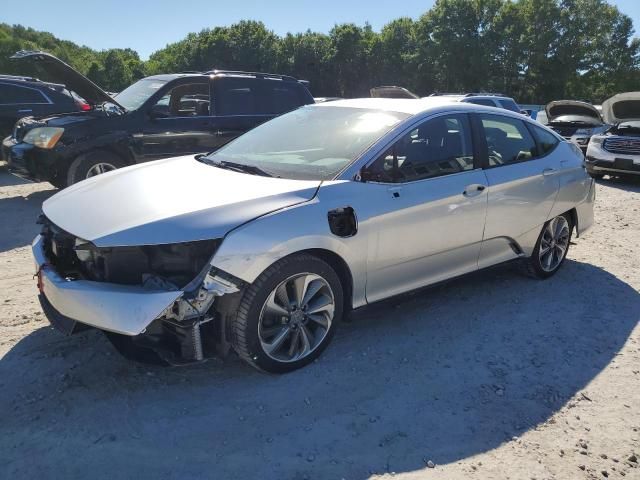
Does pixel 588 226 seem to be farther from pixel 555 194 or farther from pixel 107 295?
pixel 107 295

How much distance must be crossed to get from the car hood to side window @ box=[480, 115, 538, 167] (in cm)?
177

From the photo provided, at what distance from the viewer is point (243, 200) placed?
3.10m

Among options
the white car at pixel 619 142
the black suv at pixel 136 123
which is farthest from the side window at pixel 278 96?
the white car at pixel 619 142

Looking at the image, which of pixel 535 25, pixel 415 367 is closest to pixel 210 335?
pixel 415 367

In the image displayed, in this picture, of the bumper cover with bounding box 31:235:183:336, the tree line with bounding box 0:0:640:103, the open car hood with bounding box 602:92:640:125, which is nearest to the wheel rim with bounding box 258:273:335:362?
the bumper cover with bounding box 31:235:183:336

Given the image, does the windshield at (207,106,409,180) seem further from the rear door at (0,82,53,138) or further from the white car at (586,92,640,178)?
the white car at (586,92,640,178)

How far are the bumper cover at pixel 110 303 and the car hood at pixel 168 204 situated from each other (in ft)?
0.82

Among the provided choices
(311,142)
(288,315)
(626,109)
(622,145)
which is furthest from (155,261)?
(626,109)

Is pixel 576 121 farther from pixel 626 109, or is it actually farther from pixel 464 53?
pixel 464 53

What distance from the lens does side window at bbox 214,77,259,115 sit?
8156 millimetres

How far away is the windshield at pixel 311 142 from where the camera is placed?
3613 mm

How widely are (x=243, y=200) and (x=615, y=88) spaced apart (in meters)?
50.3

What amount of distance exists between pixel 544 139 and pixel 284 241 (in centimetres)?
317

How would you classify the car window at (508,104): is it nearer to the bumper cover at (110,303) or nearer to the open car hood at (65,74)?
the open car hood at (65,74)
